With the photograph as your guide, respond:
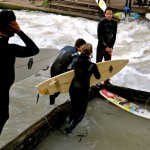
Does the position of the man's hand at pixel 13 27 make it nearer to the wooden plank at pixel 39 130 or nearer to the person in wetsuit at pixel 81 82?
the person in wetsuit at pixel 81 82

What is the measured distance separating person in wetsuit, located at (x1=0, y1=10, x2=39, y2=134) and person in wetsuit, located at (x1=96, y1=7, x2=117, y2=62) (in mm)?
3198

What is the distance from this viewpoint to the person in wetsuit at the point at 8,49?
3.42 m

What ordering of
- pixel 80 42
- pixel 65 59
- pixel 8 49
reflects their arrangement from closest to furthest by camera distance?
pixel 8 49 < pixel 80 42 < pixel 65 59

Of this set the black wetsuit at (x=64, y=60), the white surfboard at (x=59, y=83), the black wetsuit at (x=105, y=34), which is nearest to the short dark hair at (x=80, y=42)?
the black wetsuit at (x=64, y=60)

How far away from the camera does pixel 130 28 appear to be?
14.1 metres

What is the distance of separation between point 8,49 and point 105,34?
348 cm

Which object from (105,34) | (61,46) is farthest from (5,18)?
(61,46)

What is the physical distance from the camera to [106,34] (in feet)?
22.0

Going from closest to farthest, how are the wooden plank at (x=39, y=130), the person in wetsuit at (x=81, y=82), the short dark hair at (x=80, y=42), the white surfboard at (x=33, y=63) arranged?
1. the wooden plank at (x=39, y=130)
2. the person in wetsuit at (x=81, y=82)
3. the short dark hair at (x=80, y=42)
4. the white surfboard at (x=33, y=63)

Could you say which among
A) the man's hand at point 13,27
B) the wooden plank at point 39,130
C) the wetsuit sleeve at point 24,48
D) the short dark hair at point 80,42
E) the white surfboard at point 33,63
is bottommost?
the wooden plank at point 39,130

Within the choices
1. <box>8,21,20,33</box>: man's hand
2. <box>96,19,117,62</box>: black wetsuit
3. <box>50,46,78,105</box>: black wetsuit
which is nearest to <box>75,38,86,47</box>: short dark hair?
<box>50,46,78,105</box>: black wetsuit

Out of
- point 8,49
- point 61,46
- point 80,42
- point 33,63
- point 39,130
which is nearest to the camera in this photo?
point 8,49

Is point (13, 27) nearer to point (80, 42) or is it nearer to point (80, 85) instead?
point (80, 85)

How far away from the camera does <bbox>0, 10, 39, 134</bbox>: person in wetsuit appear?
3.42 meters
